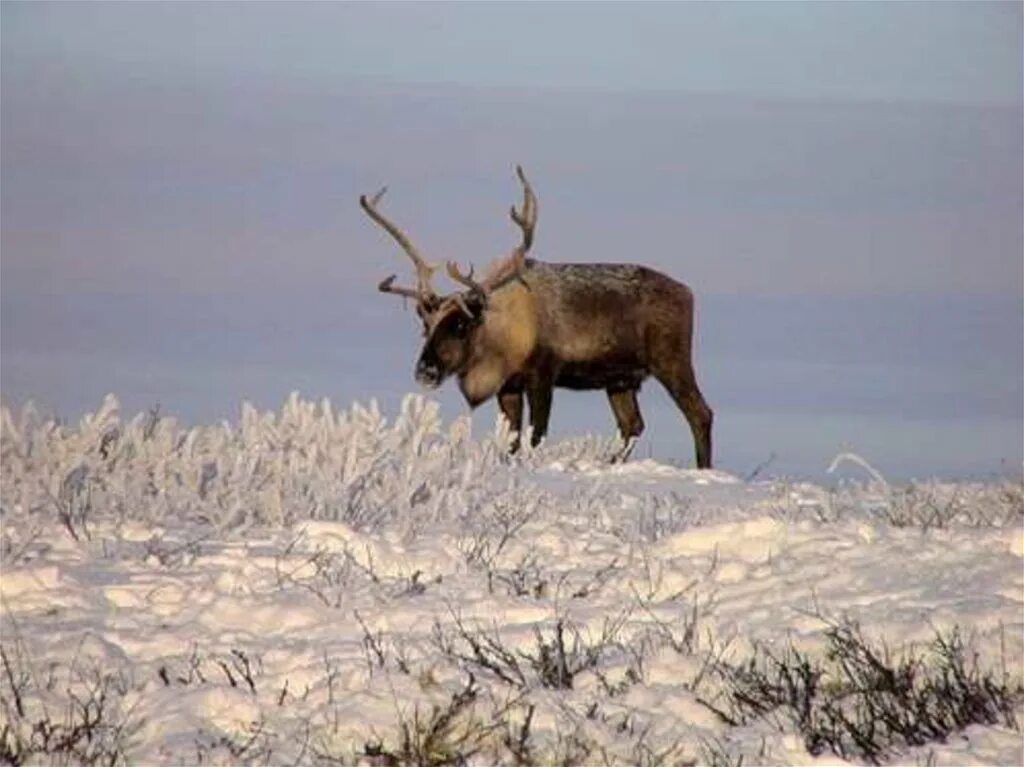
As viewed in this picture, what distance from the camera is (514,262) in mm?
17359

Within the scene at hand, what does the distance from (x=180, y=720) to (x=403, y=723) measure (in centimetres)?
59

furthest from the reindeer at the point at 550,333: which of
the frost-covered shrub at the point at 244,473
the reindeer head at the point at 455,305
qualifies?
the frost-covered shrub at the point at 244,473

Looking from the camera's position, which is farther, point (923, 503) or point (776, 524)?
point (923, 503)

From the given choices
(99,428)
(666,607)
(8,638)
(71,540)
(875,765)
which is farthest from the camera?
(99,428)

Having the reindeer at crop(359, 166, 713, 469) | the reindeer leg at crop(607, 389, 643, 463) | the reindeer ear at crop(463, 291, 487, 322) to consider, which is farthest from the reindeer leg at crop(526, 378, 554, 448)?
the reindeer leg at crop(607, 389, 643, 463)

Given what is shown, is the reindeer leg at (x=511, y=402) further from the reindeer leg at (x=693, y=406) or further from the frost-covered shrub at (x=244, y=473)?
the frost-covered shrub at (x=244, y=473)

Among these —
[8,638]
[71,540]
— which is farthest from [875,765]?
[71,540]

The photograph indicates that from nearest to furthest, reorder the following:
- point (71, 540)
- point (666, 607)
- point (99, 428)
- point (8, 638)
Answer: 1. point (8, 638)
2. point (666, 607)
3. point (71, 540)
4. point (99, 428)

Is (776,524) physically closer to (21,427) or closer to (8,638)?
(8,638)

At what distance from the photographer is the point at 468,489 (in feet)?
29.1

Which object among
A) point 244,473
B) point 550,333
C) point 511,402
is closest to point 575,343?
point 550,333

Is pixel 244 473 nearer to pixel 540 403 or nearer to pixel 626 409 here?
pixel 540 403

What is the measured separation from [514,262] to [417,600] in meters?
11.2

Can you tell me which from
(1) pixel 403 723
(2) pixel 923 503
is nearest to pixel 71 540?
(1) pixel 403 723
